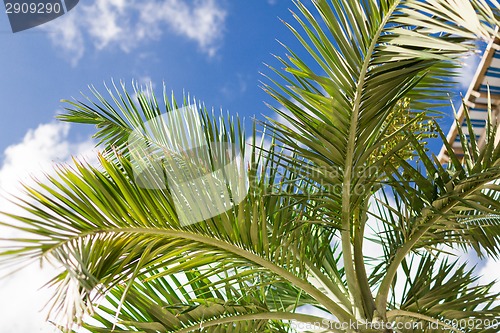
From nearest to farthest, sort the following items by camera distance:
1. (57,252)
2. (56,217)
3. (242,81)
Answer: (57,252) < (56,217) < (242,81)

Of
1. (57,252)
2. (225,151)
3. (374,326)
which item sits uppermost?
(225,151)

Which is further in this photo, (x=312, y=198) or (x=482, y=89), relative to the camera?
(x=482, y=89)

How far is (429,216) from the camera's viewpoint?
86.7 inches

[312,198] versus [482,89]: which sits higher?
[482,89]

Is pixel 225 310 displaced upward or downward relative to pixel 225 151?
downward

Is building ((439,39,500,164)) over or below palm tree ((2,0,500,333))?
over

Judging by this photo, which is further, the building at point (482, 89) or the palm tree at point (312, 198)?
the building at point (482, 89)

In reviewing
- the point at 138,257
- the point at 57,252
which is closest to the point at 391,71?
the point at 138,257

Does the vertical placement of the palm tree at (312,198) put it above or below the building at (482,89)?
below

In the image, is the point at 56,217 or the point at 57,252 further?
the point at 56,217

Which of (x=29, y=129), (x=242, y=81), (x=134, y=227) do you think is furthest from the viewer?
(x=29, y=129)

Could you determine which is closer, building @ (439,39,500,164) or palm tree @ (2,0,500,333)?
palm tree @ (2,0,500,333)

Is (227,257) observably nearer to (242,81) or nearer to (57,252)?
(57,252)

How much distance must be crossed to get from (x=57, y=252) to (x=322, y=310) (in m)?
1.80
